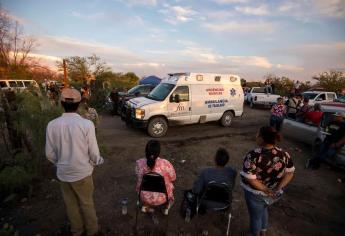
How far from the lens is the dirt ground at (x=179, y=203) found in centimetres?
346

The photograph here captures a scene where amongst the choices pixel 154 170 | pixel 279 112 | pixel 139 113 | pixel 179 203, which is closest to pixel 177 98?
pixel 139 113

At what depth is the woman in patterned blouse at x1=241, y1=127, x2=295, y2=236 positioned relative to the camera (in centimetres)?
257

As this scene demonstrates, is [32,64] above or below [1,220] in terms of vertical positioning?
above

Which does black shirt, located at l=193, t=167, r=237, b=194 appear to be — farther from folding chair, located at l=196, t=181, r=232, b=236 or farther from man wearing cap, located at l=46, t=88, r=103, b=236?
man wearing cap, located at l=46, t=88, r=103, b=236

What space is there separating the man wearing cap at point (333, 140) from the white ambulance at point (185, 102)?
435 cm

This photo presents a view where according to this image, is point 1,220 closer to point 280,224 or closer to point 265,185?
point 265,185

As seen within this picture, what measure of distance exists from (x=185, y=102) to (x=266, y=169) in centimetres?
619

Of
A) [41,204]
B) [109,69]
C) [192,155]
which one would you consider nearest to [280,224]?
[192,155]

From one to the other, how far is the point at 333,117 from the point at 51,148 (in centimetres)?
654

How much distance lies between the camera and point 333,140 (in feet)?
18.3

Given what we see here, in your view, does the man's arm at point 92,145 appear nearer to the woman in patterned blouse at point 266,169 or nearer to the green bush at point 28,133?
the woman in patterned blouse at point 266,169

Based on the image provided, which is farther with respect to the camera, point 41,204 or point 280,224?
point 41,204

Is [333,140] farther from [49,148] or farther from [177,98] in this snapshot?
[49,148]

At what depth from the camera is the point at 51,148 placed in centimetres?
263
